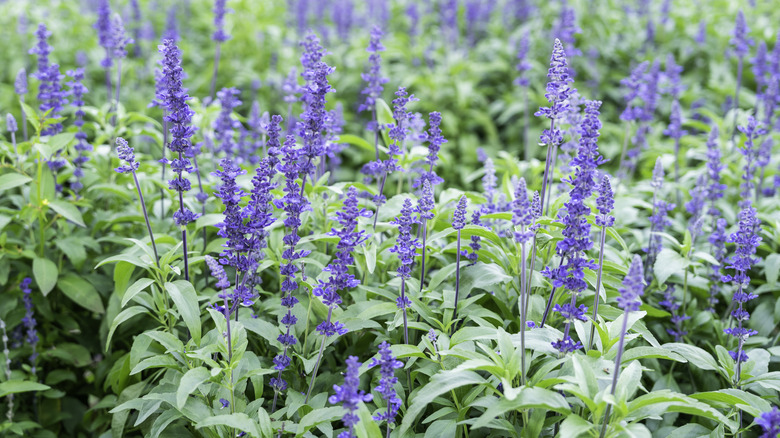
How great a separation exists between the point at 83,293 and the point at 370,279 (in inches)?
78.2

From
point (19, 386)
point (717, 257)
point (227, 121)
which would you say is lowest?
point (19, 386)

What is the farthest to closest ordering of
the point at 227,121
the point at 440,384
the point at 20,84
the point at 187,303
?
the point at 227,121 < the point at 20,84 < the point at 187,303 < the point at 440,384

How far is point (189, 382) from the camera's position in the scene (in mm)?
2949

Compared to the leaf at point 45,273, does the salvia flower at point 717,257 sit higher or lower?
higher

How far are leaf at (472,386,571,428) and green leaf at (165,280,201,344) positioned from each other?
152 centimetres

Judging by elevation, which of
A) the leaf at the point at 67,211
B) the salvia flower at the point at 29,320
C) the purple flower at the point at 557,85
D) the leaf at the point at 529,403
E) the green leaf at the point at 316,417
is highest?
the purple flower at the point at 557,85

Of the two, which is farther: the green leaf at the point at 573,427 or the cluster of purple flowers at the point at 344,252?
the cluster of purple flowers at the point at 344,252

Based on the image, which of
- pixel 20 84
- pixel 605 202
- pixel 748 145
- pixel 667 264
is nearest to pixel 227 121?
pixel 20 84

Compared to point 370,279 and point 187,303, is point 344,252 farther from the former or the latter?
point 370,279

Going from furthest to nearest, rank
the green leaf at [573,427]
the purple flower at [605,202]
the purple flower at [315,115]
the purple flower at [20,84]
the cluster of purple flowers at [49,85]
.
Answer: the purple flower at [20,84] → the cluster of purple flowers at [49,85] → the purple flower at [315,115] → the purple flower at [605,202] → the green leaf at [573,427]

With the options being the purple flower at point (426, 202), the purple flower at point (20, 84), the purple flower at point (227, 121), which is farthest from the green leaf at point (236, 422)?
the purple flower at point (20, 84)

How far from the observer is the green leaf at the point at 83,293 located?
4387 millimetres

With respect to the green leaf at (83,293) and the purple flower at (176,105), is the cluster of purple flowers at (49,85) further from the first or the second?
the purple flower at (176,105)

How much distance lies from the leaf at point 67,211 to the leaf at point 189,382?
1731mm
